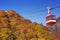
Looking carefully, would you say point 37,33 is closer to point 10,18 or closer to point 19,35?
point 19,35

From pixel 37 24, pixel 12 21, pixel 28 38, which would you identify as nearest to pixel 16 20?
pixel 12 21

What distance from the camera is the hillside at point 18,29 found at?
58084mm

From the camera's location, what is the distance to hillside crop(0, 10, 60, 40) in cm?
5808

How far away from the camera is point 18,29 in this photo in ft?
211

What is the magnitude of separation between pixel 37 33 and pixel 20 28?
6.51 metres

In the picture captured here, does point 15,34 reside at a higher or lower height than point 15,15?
lower

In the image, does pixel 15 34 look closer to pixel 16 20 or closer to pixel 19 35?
pixel 19 35

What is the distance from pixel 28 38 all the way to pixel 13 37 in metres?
4.35

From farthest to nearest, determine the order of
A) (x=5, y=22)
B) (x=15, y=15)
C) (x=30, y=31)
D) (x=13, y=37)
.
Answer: (x=15, y=15) < (x=5, y=22) < (x=30, y=31) < (x=13, y=37)

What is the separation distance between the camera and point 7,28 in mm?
60844

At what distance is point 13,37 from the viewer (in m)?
57.3

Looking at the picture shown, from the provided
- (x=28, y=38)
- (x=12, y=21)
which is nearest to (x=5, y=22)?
(x=12, y=21)

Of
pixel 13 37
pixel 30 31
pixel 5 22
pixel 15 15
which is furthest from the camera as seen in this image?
pixel 15 15

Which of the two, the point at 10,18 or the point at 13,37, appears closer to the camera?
the point at 13,37
